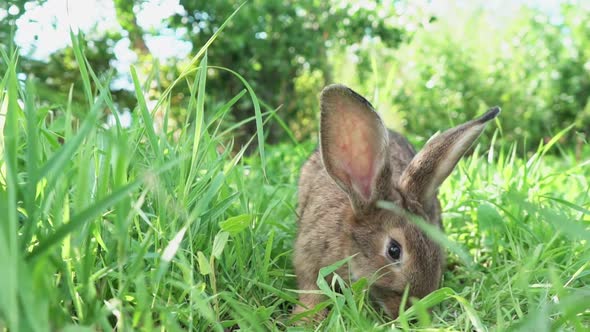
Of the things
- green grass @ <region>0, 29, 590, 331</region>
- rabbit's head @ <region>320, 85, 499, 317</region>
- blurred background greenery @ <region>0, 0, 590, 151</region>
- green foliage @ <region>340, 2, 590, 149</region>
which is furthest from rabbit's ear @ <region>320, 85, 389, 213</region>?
green foliage @ <region>340, 2, 590, 149</region>

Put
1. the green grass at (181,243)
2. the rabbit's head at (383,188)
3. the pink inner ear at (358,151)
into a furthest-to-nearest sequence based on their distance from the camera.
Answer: the pink inner ear at (358,151) < the rabbit's head at (383,188) < the green grass at (181,243)

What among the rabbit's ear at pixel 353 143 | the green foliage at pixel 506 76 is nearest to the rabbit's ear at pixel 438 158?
the rabbit's ear at pixel 353 143

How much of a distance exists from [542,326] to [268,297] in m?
1.17

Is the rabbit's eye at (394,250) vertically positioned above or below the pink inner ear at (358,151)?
below

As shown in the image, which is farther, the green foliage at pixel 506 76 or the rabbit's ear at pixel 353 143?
the green foliage at pixel 506 76

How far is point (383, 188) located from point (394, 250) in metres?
0.30

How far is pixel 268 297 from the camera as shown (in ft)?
7.68

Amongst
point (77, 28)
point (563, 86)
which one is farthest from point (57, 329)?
point (563, 86)

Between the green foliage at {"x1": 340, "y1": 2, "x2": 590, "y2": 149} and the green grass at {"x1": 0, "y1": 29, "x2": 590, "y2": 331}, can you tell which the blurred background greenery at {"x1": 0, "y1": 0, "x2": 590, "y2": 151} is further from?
the green grass at {"x1": 0, "y1": 29, "x2": 590, "y2": 331}

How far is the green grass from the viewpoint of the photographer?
1416 mm

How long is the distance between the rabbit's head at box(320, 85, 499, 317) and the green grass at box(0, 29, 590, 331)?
17cm

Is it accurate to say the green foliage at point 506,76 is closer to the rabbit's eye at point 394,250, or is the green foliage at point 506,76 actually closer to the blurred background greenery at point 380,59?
the blurred background greenery at point 380,59

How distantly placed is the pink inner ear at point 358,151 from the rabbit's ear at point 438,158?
16 centimetres

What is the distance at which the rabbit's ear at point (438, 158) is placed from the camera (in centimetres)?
254
